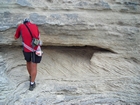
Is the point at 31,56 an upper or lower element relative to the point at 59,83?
upper

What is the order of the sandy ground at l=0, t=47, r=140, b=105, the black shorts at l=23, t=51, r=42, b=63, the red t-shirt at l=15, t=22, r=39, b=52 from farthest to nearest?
the sandy ground at l=0, t=47, r=140, b=105
the black shorts at l=23, t=51, r=42, b=63
the red t-shirt at l=15, t=22, r=39, b=52

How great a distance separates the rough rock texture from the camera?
3.55 meters

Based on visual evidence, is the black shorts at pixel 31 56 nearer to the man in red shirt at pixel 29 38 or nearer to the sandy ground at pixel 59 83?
the man in red shirt at pixel 29 38

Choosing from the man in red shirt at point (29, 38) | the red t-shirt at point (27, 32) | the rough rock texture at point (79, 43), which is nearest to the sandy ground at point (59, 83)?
the rough rock texture at point (79, 43)

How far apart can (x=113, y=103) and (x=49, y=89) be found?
3.70ft

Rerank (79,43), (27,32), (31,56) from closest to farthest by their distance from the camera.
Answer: (27,32), (31,56), (79,43)

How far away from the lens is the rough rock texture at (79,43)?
3.55 m

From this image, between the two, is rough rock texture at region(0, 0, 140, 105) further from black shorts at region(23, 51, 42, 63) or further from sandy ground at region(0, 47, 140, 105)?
black shorts at region(23, 51, 42, 63)

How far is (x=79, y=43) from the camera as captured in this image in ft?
12.4

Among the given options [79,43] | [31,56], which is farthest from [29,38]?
[79,43]

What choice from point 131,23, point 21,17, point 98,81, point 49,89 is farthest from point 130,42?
point 21,17

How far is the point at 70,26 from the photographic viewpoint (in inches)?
143

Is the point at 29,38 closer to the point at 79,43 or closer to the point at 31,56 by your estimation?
the point at 31,56

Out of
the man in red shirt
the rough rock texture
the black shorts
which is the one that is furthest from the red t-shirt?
the rough rock texture
